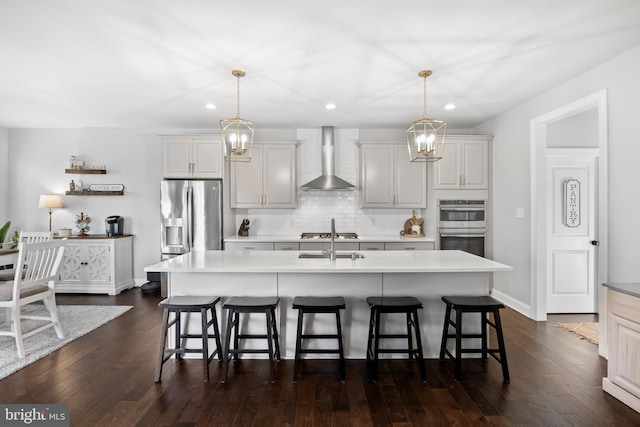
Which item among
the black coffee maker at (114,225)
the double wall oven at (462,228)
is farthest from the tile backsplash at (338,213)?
the black coffee maker at (114,225)

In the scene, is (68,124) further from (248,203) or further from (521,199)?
(521,199)

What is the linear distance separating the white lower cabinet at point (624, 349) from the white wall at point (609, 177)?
0.72 meters

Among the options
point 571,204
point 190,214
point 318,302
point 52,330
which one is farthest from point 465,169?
point 52,330

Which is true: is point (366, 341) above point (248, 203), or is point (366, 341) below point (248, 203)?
below

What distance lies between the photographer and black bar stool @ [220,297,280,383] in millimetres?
2566

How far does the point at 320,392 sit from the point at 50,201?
5229 mm

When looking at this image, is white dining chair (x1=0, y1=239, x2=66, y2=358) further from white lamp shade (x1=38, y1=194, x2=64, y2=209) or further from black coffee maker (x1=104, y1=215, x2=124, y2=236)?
white lamp shade (x1=38, y1=194, x2=64, y2=209)

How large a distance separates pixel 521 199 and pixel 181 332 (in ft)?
13.4

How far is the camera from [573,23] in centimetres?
241

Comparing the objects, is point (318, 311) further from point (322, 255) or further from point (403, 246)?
point (403, 246)

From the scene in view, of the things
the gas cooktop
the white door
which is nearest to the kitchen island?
the white door

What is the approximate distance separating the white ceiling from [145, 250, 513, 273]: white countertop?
1724 mm

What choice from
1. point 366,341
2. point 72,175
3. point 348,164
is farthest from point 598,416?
point 72,175

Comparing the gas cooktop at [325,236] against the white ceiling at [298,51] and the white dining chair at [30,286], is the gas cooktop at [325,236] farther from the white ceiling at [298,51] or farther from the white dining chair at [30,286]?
the white dining chair at [30,286]
